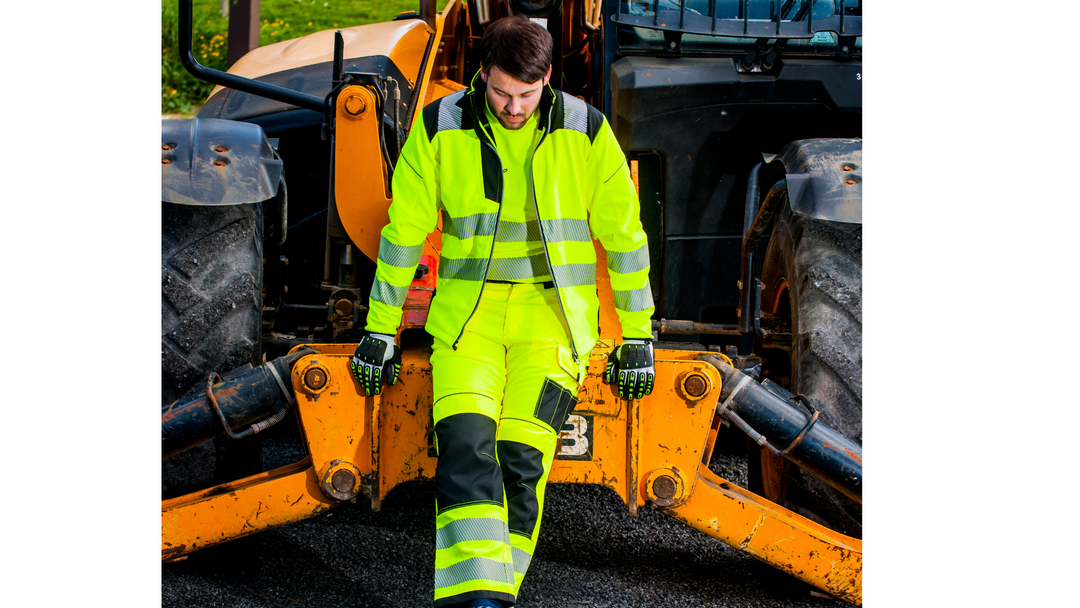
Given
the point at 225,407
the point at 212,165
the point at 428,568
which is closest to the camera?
the point at 225,407

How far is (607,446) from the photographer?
97.0 inches

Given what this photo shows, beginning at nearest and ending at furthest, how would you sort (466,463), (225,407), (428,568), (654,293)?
(466,463)
(225,407)
(428,568)
(654,293)

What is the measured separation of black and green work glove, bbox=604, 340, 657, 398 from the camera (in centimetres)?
242

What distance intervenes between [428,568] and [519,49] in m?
1.78

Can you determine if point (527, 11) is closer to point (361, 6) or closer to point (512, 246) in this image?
point (512, 246)

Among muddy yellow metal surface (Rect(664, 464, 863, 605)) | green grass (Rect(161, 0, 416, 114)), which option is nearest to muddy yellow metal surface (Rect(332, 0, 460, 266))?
muddy yellow metal surface (Rect(664, 464, 863, 605))

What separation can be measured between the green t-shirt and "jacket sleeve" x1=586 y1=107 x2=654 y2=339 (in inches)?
7.2

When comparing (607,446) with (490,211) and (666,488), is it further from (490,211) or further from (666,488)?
(490,211)

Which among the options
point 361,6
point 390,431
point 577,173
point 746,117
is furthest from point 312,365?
point 361,6

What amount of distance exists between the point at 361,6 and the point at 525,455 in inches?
373

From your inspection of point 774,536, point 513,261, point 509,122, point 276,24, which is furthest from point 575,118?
point 276,24

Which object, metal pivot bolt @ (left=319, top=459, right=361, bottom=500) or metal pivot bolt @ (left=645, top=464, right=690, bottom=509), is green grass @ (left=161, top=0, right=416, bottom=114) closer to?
metal pivot bolt @ (left=319, top=459, right=361, bottom=500)

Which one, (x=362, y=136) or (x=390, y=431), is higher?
(x=362, y=136)

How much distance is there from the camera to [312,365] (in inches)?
97.0
